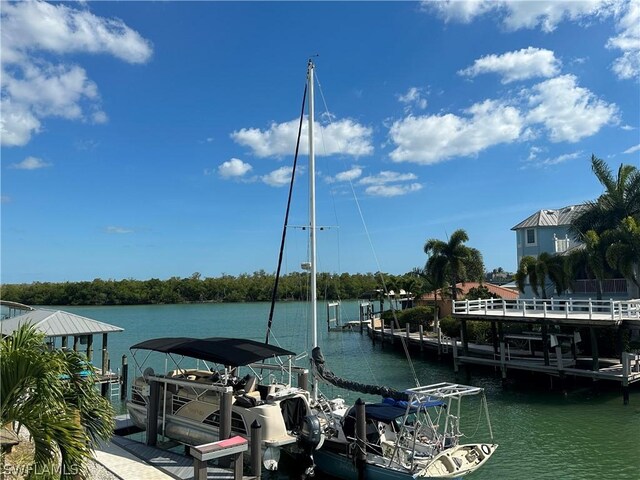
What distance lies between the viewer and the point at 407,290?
64.7 meters

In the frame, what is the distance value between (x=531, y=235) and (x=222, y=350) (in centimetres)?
3593

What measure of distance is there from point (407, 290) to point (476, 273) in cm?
2189

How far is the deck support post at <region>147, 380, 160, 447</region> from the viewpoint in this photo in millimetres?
15750

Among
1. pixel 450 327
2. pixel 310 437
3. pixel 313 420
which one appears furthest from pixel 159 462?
pixel 450 327

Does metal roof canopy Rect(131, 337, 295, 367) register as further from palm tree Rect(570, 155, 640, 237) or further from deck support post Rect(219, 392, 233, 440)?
palm tree Rect(570, 155, 640, 237)

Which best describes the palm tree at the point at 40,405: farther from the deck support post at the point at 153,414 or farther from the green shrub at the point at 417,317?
the green shrub at the point at 417,317

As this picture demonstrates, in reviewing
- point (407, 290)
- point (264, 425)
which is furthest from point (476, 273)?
point (264, 425)

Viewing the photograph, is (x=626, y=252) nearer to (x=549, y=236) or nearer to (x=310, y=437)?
(x=549, y=236)

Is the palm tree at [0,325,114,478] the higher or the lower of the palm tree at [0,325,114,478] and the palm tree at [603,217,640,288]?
the lower

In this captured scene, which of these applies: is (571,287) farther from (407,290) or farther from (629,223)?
(407,290)

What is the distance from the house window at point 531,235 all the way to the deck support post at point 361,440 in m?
35.3

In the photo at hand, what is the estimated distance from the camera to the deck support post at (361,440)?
13.6 meters

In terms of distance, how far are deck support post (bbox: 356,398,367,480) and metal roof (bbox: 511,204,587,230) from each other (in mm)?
35220

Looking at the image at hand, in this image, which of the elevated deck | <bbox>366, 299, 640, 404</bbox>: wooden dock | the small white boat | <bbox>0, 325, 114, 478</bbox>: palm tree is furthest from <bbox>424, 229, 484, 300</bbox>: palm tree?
<bbox>0, 325, 114, 478</bbox>: palm tree
